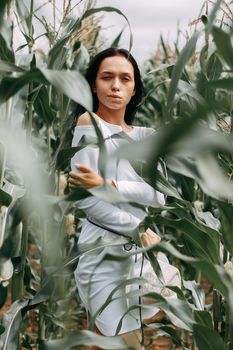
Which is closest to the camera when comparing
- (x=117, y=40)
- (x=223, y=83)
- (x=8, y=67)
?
(x=223, y=83)

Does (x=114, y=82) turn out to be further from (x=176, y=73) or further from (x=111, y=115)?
(x=176, y=73)

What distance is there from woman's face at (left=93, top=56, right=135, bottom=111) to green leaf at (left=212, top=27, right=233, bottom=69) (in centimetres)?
71

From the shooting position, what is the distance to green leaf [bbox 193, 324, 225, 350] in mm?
1263

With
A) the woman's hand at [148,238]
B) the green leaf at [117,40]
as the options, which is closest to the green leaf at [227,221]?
the woman's hand at [148,238]

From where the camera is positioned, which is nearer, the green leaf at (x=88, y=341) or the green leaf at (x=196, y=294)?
the green leaf at (x=88, y=341)

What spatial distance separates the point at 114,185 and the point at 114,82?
1.10ft

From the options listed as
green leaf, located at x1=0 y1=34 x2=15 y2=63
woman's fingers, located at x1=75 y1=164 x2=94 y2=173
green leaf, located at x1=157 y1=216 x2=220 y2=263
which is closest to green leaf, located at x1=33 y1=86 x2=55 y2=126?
woman's fingers, located at x1=75 y1=164 x2=94 y2=173

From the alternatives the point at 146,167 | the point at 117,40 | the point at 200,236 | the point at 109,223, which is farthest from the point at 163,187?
the point at 117,40

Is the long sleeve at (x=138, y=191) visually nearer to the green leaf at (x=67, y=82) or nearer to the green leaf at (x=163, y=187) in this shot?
the green leaf at (x=163, y=187)

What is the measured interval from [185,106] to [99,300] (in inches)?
23.2

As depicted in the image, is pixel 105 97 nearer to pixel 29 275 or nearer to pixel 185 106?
pixel 185 106

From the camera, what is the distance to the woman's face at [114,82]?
1.83 meters

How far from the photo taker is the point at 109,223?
175cm

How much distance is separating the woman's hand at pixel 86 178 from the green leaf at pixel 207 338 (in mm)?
475
